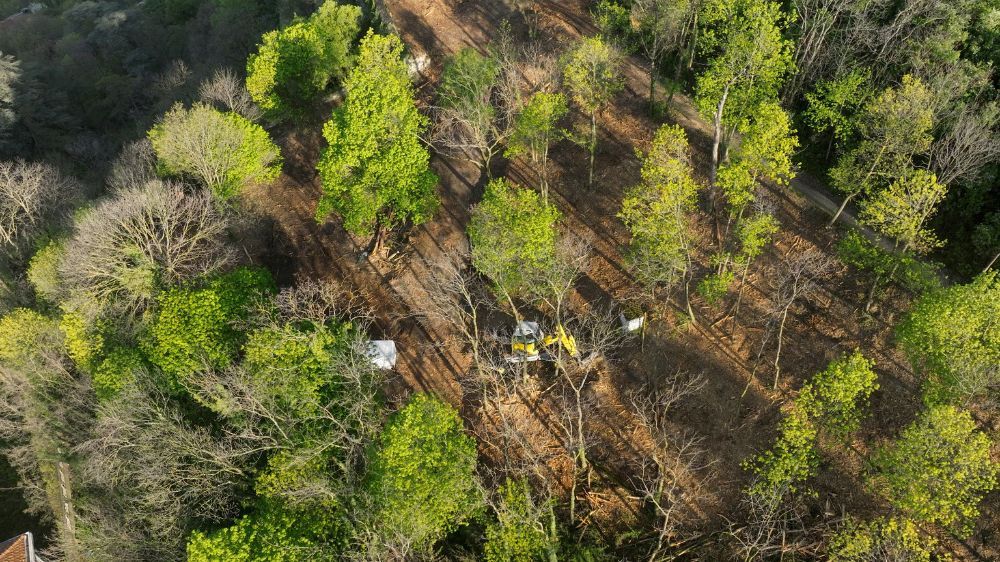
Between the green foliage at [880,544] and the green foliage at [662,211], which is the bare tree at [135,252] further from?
the green foliage at [880,544]

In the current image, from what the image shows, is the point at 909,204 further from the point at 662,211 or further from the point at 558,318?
the point at 558,318

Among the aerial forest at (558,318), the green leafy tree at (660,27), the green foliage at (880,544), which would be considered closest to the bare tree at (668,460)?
the aerial forest at (558,318)

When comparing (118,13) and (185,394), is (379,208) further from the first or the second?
(118,13)

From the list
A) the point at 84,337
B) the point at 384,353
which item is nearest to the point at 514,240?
the point at 384,353

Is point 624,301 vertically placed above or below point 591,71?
below

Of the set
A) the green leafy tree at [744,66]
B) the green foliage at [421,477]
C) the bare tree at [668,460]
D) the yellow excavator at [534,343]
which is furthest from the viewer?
the green leafy tree at [744,66]
